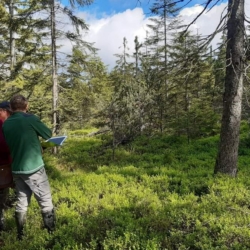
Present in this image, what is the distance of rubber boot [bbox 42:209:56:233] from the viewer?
4.50 meters

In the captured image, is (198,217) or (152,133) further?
(152,133)

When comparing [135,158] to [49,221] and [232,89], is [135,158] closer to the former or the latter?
[232,89]

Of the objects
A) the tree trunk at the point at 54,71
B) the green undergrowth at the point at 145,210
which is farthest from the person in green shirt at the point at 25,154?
the tree trunk at the point at 54,71

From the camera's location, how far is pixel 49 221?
4559mm

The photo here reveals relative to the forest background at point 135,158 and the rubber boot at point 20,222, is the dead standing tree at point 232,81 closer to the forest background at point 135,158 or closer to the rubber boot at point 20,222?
the forest background at point 135,158

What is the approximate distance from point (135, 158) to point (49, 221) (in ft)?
20.5

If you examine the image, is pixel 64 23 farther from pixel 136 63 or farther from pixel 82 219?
pixel 136 63

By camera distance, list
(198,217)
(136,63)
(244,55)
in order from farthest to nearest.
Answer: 1. (136,63)
2. (244,55)
3. (198,217)

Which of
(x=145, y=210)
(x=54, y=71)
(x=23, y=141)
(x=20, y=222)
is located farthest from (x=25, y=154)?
(x=54, y=71)

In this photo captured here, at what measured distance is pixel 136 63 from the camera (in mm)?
34125

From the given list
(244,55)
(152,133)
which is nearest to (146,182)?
(244,55)

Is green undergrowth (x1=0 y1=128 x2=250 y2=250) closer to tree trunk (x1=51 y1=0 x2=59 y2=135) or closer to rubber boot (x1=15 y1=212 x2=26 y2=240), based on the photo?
rubber boot (x1=15 y1=212 x2=26 y2=240)

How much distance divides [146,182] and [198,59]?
368 centimetres

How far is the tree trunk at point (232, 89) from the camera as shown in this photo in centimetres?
664
